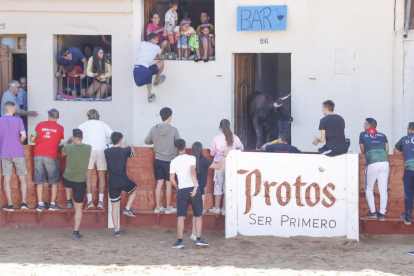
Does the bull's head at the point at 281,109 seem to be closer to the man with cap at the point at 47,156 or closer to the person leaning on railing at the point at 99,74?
the person leaning on railing at the point at 99,74

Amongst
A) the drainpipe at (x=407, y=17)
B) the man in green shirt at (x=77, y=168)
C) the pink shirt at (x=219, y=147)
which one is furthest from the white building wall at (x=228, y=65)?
the man in green shirt at (x=77, y=168)

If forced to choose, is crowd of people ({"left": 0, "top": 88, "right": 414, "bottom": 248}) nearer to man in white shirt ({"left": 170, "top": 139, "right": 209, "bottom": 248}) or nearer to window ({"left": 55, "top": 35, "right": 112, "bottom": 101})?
man in white shirt ({"left": 170, "top": 139, "right": 209, "bottom": 248})

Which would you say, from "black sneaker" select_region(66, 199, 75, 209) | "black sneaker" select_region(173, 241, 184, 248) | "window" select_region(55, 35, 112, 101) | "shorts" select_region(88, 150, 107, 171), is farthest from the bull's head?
"black sneaker" select_region(66, 199, 75, 209)

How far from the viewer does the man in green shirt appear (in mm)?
11914

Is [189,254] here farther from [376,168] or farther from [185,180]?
[376,168]

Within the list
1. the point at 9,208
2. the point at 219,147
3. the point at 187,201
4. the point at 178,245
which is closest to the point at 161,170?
the point at 219,147

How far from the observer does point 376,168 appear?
11797 millimetres

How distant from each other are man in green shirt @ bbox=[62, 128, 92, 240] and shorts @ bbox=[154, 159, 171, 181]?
3.66ft

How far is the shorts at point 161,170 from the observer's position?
1239 centimetres

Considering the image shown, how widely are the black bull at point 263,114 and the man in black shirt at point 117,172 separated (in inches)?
168

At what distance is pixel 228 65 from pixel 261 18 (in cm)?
110

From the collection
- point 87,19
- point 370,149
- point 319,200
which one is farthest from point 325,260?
point 87,19

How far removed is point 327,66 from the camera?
14.8m

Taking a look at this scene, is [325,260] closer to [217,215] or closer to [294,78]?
[217,215]
